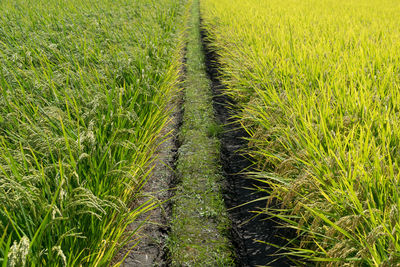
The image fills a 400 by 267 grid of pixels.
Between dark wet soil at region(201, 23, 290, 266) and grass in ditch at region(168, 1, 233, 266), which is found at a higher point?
grass in ditch at region(168, 1, 233, 266)

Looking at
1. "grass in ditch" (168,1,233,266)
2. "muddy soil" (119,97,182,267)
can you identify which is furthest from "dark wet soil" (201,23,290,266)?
"muddy soil" (119,97,182,267)

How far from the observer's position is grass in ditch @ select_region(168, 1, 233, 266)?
1.77m

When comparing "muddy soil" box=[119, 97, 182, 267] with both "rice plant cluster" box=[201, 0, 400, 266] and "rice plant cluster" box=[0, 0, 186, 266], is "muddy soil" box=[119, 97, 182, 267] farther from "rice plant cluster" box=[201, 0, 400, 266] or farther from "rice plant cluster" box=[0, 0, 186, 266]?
"rice plant cluster" box=[201, 0, 400, 266]

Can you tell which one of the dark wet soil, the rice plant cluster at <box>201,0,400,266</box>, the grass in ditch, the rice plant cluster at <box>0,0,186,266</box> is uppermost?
→ the rice plant cluster at <box>0,0,186,266</box>

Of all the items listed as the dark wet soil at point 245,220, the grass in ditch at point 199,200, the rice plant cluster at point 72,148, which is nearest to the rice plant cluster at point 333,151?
the dark wet soil at point 245,220

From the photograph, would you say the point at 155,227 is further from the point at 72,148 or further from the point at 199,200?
the point at 72,148

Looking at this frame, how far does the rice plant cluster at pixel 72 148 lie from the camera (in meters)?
1.22

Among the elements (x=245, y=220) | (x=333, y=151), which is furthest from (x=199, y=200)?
(x=333, y=151)

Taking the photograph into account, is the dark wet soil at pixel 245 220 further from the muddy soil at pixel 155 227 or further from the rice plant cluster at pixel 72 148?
the rice plant cluster at pixel 72 148

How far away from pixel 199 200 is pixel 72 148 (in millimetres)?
964

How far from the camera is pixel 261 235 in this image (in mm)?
1902

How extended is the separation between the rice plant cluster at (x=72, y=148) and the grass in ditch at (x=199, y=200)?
0.92ft

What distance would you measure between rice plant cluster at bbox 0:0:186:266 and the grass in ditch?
0.28 meters

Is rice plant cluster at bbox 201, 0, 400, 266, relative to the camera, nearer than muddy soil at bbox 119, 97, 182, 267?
Yes
